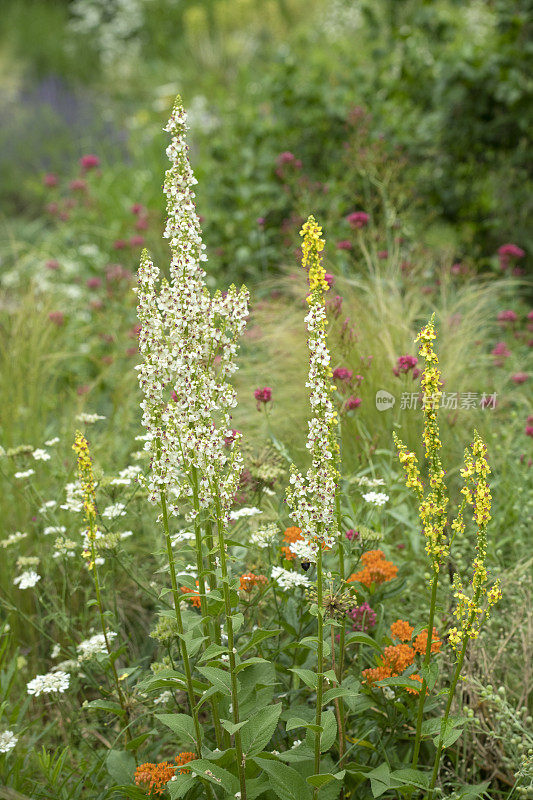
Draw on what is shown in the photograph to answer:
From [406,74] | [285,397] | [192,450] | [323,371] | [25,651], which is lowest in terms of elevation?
[25,651]

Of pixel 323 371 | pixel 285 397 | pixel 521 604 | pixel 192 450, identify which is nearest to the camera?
pixel 323 371

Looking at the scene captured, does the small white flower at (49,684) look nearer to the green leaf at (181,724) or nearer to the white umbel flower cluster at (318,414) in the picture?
the green leaf at (181,724)

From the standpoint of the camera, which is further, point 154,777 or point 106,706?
point 106,706

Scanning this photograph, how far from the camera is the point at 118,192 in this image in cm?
768

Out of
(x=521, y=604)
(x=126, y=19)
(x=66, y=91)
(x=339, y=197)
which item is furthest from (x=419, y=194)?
(x=126, y=19)

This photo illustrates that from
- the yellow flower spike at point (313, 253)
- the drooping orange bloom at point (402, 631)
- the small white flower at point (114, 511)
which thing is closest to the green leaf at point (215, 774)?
the drooping orange bloom at point (402, 631)

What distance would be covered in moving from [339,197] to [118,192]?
9.68ft

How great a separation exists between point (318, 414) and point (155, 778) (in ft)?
3.23

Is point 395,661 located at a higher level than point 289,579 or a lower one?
lower

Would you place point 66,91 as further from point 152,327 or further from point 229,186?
point 152,327

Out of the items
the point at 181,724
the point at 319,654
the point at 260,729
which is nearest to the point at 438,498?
the point at 319,654

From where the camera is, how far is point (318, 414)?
1.72 meters

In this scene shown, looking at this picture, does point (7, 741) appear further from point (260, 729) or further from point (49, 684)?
point (260, 729)

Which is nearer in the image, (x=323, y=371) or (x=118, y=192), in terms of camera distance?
(x=323, y=371)
